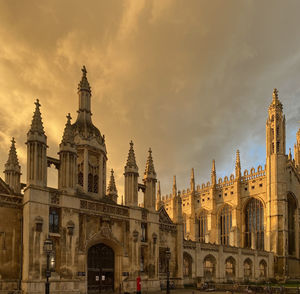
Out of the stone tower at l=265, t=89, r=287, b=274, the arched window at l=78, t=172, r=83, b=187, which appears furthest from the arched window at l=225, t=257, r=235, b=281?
the arched window at l=78, t=172, r=83, b=187

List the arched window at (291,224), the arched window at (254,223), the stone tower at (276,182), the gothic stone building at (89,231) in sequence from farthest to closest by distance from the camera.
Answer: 1. the arched window at (254,223)
2. the arched window at (291,224)
3. the stone tower at (276,182)
4. the gothic stone building at (89,231)

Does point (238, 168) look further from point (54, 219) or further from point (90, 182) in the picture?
point (54, 219)

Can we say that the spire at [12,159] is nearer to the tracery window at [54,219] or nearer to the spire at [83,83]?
the spire at [83,83]

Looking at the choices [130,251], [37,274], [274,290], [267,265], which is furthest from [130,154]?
[267,265]

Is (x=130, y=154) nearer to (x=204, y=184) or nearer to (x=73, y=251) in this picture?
(x=73, y=251)

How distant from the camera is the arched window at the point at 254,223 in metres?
66.8

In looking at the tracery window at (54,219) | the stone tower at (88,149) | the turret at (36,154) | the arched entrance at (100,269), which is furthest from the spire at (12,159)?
the arched entrance at (100,269)

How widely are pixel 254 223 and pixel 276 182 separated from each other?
9681 mm

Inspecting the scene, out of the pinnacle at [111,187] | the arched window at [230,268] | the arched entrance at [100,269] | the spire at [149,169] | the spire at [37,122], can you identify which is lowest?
the arched window at [230,268]

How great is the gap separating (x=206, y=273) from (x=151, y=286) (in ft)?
49.4

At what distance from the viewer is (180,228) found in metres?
40.1

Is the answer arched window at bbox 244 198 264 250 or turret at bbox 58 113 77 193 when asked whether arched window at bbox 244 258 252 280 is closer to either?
arched window at bbox 244 198 264 250

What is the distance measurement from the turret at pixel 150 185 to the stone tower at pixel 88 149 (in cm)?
424

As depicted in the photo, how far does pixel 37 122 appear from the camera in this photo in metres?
27.9
